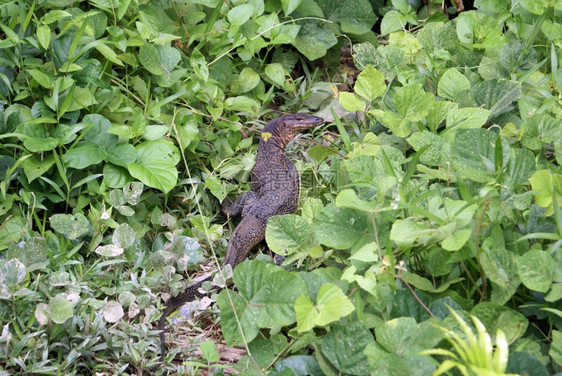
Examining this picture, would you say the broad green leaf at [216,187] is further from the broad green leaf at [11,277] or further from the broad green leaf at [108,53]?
the broad green leaf at [11,277]

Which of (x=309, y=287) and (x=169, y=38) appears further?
(x=169, y=38)

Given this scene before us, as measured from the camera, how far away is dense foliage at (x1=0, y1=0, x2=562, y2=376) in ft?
7.23

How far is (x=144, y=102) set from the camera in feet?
13.4

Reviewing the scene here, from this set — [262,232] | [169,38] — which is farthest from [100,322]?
[169,38]

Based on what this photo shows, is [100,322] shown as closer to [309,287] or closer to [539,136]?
[309,287]

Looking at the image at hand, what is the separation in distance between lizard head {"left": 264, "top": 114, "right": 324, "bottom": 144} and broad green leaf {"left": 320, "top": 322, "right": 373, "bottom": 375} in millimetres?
2355

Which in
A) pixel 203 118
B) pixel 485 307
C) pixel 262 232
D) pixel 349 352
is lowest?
pixel 262 232

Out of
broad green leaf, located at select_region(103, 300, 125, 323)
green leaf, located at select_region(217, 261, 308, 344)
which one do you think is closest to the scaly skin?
broad green leaf, located at select_region(103, 300, 125, 323)

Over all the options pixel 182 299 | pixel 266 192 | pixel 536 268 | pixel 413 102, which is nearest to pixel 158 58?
pixel 266 192

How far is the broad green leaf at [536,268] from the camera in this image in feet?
6.74

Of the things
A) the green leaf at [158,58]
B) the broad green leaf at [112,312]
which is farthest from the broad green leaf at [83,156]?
the broad green leaf at [112,312]

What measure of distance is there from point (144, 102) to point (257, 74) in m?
0.99

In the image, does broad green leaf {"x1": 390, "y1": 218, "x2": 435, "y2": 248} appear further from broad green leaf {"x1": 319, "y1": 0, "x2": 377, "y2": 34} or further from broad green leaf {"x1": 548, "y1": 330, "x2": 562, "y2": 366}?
broad green leaf {"x1": 319, "y1": 0, "x2": 377, "y2": 34}

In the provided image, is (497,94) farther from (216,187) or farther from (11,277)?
(11,277)
